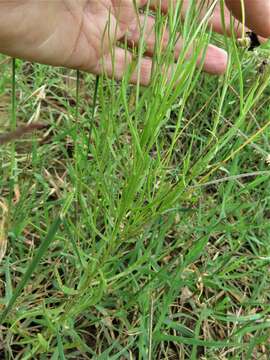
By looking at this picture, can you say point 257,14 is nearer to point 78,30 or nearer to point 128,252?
point 78,30

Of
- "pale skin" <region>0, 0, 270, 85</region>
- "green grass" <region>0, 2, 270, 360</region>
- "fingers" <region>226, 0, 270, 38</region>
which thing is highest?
"fingers" <region>226, 0, 270, 38</region>

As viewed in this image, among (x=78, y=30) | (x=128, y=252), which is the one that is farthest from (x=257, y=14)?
(x=128, y=252)

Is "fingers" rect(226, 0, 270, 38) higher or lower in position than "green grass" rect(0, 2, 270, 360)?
higher

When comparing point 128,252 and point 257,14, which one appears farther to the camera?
point 128,252

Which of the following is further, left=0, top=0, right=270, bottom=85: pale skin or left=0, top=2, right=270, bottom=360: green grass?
left=0, top=0, right=270, bottom=85: pale skin

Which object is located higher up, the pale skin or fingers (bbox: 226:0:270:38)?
fingers (bbox: 226:0:270:38)

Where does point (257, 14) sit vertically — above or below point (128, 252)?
above

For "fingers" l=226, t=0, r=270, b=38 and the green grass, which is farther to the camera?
"fingers" l=226, t=0, r=270, b=38
